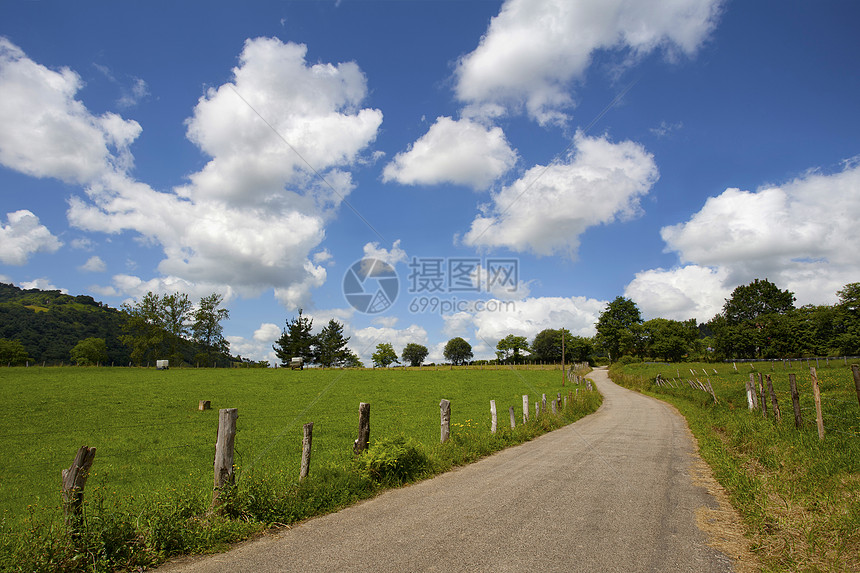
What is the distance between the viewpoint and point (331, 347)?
97688 mm

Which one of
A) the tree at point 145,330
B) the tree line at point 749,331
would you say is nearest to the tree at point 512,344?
the tree line at point 749,331

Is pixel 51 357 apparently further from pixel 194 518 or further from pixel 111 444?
pixel 194 518

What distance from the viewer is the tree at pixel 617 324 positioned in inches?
4183

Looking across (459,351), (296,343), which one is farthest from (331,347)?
(459,351)

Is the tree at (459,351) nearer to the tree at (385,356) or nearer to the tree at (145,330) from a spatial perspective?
the tree at (385,356)

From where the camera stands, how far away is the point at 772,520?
236 inches

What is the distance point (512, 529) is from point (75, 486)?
5.53 m

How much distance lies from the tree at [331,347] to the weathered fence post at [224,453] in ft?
292

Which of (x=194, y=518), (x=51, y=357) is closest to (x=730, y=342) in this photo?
(x=194, y=518)

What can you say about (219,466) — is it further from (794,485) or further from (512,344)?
(512,344)

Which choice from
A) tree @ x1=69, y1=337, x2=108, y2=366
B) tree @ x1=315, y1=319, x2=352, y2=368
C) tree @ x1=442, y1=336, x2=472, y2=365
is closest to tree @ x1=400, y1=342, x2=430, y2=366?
tree @ x1=442, y1=336, x2=472, y2=365

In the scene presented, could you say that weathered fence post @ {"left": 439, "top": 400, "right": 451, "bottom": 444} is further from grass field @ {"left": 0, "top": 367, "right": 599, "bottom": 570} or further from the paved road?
the paved road

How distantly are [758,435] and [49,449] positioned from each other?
22234 millimetres

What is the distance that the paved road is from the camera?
5.05 meters
